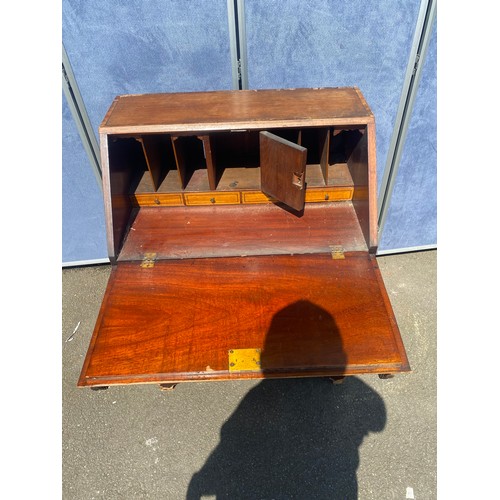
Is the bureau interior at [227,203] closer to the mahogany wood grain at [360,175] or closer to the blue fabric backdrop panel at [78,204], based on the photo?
the mahogany wood grain at [360,175]

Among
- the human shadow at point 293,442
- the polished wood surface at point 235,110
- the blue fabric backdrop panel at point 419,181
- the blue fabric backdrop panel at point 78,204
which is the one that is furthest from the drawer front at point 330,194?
the blue fabric backdrop panel at point 78,204

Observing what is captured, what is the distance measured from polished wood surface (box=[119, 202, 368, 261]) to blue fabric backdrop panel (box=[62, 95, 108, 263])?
109 cm

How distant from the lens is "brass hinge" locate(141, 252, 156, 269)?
2.18 meters

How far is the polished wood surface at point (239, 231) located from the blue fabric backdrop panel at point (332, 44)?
1015mm

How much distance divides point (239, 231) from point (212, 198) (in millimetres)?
297

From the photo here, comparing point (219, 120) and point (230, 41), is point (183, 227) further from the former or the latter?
point (230, 41)

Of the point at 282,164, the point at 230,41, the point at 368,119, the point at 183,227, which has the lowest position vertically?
the point at 183,227

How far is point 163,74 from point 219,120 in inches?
38.7

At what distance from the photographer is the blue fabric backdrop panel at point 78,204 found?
302cm

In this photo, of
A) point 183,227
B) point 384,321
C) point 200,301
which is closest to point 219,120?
point 183,227

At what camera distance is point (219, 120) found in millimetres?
2031

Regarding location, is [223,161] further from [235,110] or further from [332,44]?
[332,44]

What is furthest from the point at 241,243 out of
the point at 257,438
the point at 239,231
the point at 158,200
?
the point at 257,438

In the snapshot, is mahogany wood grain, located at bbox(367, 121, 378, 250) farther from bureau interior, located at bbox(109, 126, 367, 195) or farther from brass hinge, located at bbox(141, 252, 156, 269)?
brass hinge, located at bbox(141, 252, 156, 269)
